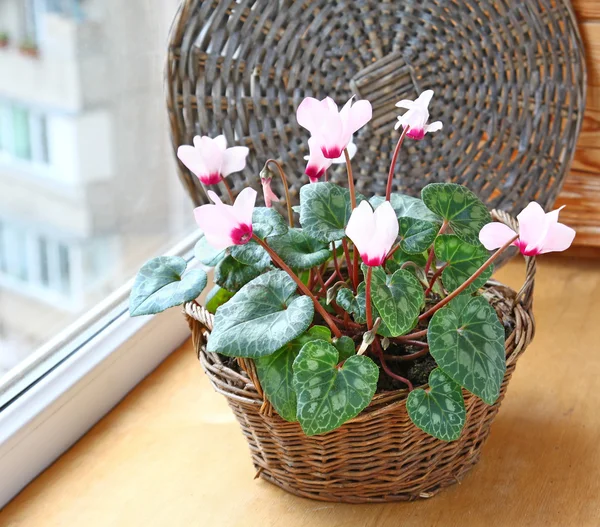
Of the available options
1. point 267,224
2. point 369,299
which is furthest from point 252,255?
point 369,299

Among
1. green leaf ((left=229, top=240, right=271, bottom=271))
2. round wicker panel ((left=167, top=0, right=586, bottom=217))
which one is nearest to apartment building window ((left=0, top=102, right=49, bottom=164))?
round wicker panel ((left=167, top=0, right=586, bottom=217))

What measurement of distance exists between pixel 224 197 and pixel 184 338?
27 cm

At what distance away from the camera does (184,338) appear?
140cm

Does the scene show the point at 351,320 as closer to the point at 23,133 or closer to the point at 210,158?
the point at 210,158

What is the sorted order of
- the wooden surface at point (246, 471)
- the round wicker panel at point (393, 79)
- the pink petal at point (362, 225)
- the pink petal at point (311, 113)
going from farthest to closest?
the round wicker panel at point (393, 79), the wooden surface at point (246, 471), the pink petal at point (311, 113), the pink petal at point (362, 225)

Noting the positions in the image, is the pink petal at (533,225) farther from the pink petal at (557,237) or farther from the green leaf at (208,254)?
the green leaf at (208,254)

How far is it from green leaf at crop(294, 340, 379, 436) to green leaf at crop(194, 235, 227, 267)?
0.61ft

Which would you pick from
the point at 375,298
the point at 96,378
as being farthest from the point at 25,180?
the point at 375,298

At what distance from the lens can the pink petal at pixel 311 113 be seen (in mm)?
825

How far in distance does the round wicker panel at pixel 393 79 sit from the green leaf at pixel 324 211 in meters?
0.44

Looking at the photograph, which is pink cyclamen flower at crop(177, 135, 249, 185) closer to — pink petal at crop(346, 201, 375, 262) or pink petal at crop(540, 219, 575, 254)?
pink petal at crop(346, 201, 375, 262)

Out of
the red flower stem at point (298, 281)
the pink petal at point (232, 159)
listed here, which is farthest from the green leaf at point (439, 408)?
the pink petal at point (232, 159)

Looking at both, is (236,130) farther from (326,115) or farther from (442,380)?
(442,380)

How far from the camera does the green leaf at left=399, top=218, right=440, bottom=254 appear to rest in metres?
0.85
